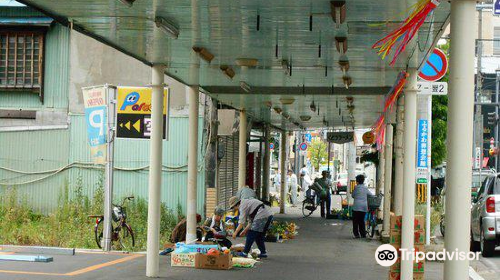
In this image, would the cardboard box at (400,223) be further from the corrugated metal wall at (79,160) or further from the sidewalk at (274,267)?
the corrugated metal wall at (79,160)

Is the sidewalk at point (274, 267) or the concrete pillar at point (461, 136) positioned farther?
the sidewalk at point (274, 267)

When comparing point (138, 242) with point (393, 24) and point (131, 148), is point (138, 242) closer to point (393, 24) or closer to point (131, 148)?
point (131, 148)

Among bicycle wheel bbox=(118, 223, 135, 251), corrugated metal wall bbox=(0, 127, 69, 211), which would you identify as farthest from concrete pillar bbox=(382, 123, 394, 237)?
corrugated metal wall bbox=(0, 127, 69, 211)

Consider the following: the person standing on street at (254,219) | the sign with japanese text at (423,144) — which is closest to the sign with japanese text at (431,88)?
the sign with japanese text at (423,144)

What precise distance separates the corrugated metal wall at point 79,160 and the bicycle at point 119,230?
522 centimetres

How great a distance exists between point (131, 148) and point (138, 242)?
5803mm

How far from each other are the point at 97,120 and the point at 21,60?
26.4 ft

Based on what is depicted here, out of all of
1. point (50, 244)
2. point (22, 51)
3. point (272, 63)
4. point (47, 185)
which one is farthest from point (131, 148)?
point (272, 63)

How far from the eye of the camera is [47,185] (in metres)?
23.4

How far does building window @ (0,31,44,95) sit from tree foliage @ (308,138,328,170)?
60.5 m

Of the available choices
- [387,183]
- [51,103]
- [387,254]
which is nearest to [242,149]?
[387,183]

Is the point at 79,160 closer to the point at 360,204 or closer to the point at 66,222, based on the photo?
the point at 66,222

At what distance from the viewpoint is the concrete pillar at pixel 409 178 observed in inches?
438

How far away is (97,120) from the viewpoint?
55.2 ft
